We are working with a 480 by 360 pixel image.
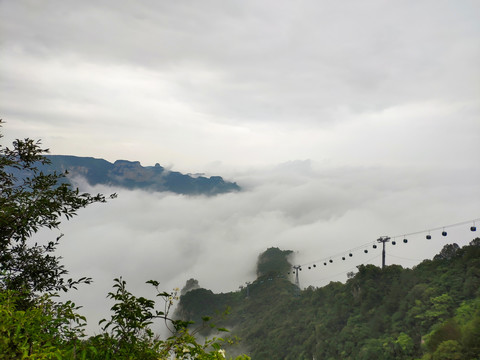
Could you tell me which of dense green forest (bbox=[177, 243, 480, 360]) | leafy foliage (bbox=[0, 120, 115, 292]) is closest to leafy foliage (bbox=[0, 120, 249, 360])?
leafy foliage (bbox=[0, 120, 115, 292])

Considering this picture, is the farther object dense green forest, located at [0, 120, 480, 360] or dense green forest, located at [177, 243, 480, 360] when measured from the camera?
dense green forest, located at [177, 243, 480, 360]

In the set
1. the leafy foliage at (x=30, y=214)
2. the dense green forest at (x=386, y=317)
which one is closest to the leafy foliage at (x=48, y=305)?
the leafy foliage at (x=30, y=214)

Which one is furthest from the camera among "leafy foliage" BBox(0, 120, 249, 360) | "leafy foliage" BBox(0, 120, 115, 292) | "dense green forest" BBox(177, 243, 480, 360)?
"dense green forest" BBox(177, 243, 480, 360)

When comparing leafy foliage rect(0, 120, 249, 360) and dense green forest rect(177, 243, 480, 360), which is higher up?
leafy foliage rect(0, 120, 249, 360)

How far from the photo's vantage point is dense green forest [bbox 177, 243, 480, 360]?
4278 centimetres

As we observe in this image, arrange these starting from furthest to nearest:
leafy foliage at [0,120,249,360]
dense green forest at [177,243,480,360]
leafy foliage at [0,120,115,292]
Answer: dense green forest at [177,243,480,360] < leafy foliage at [0,120,115,292] < leafy foliage at [0,120,249,360]

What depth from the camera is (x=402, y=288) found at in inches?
2317

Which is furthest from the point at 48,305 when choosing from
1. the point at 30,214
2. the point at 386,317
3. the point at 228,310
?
the point at 386,317

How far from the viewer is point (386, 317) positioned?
55.8 meters

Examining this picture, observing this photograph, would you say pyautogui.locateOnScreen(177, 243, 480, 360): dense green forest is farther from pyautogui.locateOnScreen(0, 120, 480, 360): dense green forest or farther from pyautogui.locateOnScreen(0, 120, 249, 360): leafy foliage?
pyautogui.locateOnScreen(0, 120, 249, 360): leafy foliage

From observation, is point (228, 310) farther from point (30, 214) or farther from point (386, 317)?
point (386, 317)

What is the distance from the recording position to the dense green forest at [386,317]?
140 feet

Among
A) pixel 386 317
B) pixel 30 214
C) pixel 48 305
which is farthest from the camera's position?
pixel 386 317

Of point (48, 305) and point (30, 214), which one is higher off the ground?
point (30, 214)
